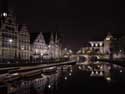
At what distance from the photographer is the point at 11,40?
56062 millimetres

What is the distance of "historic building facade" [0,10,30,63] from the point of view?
173 feet

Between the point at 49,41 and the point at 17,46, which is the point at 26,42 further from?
the point at 49,41

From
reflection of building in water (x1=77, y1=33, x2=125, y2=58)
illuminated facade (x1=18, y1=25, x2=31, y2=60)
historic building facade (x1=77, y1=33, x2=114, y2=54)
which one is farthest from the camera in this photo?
historic building facade (x1=77, y1=33, x2=114, y2=54)

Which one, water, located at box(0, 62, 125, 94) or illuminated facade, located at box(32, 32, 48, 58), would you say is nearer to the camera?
water, located at box(0, 62, 125, 94)

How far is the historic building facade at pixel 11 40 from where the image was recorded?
173 feet

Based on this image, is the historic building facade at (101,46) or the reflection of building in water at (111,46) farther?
the historic building facade at (101,46)

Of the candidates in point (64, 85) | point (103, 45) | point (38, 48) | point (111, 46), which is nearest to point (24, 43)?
point (38, 48)

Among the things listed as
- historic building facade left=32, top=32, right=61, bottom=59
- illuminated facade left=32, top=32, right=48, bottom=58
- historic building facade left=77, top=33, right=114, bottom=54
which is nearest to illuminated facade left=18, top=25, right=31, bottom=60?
illuminated facade left=32, top=32, right=48, bottom=58

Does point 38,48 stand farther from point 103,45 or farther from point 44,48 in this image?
point 103,45

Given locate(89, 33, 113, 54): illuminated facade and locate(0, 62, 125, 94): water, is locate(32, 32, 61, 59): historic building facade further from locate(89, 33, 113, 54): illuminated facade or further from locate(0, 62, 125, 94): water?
locate(89, 33, 113, 54): illuminated facade

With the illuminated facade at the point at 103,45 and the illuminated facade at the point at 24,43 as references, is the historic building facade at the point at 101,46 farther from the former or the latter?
the illuminated facade at the point at 24,43

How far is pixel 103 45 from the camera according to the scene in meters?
141

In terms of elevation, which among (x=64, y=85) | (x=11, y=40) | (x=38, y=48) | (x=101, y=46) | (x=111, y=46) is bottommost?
(x=64, y=85)

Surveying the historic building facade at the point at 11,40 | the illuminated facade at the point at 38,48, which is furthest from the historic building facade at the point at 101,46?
the historic building facade at the point at 11,40
